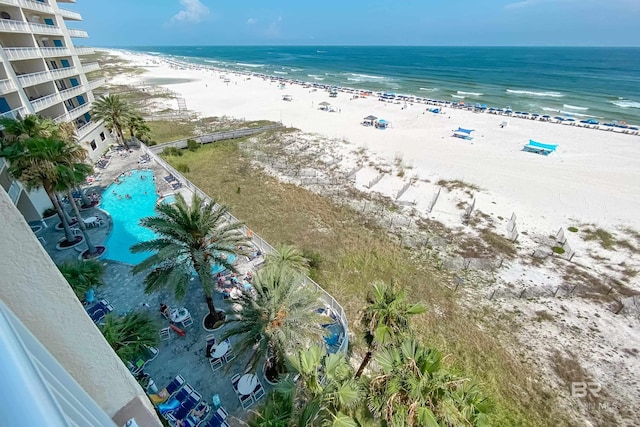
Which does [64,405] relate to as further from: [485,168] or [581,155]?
[581,155]

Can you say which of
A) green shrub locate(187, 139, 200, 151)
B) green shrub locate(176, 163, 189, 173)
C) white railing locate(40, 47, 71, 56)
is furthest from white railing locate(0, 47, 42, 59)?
green shrub locate(187, 139, 200, 151)

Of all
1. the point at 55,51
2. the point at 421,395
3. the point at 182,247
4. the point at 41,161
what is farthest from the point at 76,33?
the point at 421,395

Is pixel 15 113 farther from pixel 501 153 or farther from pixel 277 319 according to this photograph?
pixel 501 153

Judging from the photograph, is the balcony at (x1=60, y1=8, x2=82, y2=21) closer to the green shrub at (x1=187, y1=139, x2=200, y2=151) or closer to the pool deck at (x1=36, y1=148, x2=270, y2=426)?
the green shrub at (x1=187, y1=139, x2=200, y2=151)

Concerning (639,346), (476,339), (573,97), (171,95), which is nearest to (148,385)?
(476,339)

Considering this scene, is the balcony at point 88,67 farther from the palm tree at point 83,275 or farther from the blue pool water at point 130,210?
the palm tree at point 83,275

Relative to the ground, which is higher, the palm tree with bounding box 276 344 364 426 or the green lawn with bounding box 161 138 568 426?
the palm tree with bounding box 276 344 364 426

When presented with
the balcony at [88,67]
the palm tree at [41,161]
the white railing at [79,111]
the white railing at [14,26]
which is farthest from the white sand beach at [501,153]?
the white railing at [14,26]
